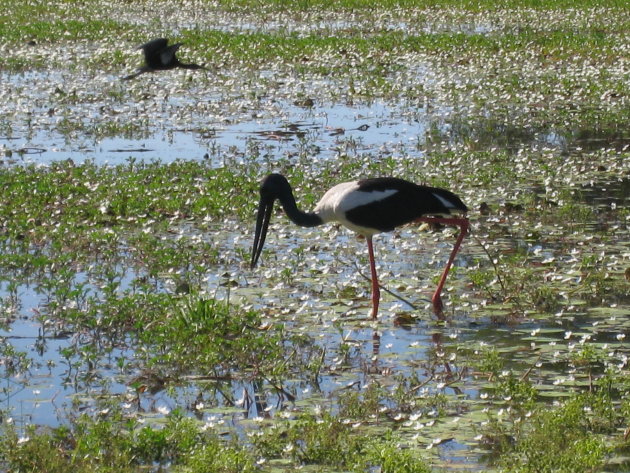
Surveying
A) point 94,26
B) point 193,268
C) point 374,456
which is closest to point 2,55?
point 94,26

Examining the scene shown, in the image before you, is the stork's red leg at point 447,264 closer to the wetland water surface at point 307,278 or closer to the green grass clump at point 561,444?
the wetland water surface at point 307,278

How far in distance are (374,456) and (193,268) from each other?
4078 mm

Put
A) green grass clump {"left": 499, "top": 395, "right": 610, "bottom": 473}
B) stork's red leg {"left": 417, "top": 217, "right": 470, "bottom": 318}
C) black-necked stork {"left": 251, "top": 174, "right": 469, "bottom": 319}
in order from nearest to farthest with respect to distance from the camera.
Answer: green grass clump {"left": 499, "top": 395, "right": 610, "bottom": 473} < stork's red leg {"left": 417, "top": 217, "right": 470, "bottom": 318} < black-necked stork {"left": 251, "top": 174, "right": 469, "bottom": 319}

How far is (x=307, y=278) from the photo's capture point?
8.86m

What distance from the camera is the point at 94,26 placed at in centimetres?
2616

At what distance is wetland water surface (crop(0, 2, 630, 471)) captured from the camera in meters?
6.48

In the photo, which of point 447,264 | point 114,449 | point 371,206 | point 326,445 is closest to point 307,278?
point 371,206

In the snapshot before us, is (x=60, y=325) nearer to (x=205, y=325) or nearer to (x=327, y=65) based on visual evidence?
(x=205, y=325)

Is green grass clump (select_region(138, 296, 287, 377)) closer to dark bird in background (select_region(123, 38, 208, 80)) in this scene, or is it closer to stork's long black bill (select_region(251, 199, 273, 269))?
stork's long black bill (select_region(251, 199, 273, 269))

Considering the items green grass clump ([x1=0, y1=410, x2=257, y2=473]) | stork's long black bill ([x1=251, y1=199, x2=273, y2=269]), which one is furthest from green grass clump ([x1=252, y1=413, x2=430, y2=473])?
stork's long black bill ([x1=251, y1=199, x2=273, y2=269])

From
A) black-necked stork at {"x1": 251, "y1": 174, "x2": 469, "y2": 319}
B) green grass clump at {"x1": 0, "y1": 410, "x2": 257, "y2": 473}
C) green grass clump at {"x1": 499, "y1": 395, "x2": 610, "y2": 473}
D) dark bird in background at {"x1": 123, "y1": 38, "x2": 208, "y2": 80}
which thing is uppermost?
dark bird in background at {"x1": 123, "y1": 38, "x2": 208, "y2": 80}

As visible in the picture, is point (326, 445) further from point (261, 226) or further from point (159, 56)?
point (159, 56)

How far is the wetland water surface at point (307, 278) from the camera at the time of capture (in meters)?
6.48

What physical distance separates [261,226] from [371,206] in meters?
0.87
